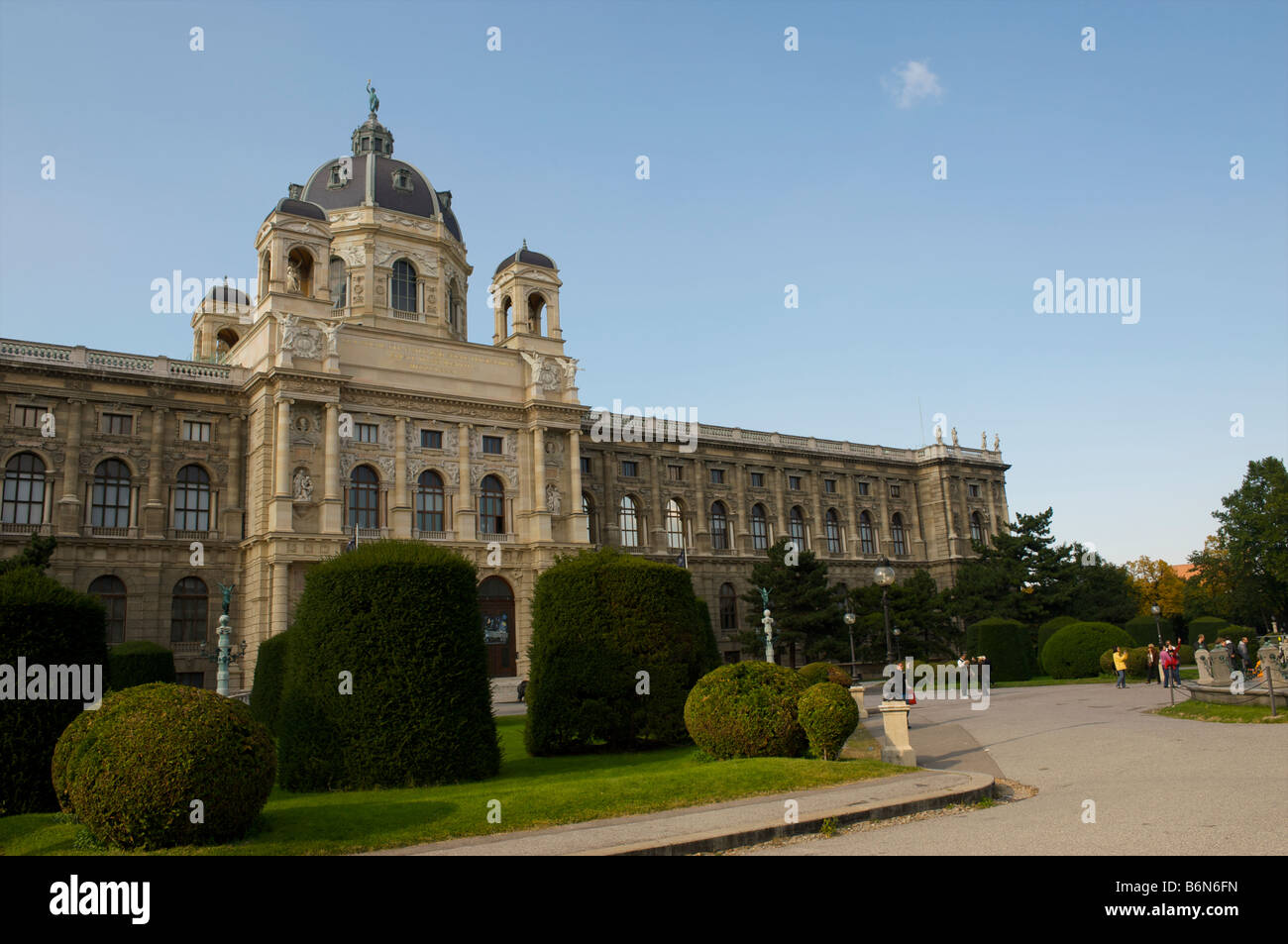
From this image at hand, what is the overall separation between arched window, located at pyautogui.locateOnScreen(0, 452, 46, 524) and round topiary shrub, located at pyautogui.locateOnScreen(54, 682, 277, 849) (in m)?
35.7

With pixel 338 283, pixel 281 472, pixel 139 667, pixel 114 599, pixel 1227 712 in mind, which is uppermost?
pixel 338 283

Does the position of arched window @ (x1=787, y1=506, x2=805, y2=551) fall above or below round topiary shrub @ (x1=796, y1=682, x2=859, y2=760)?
above

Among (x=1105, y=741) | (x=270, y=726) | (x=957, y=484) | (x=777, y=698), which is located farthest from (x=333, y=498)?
(x=957, y=484)

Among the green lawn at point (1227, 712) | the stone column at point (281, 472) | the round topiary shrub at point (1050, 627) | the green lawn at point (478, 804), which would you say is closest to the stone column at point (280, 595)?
the stone column at point (281, 472)

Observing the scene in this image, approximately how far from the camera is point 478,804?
13297 mm

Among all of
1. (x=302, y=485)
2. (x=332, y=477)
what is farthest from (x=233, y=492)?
(x=332, y=477)

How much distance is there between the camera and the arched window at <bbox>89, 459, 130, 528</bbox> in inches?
1700

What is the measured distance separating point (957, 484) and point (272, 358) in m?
52.6

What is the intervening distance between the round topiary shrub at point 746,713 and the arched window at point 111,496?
35.4m

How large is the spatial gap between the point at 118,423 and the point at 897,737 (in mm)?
40467

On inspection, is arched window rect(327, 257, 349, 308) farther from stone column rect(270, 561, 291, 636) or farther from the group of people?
the group of people

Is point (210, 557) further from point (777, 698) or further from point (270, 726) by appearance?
point (777, 698)

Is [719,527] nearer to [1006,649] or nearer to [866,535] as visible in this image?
[866,535]

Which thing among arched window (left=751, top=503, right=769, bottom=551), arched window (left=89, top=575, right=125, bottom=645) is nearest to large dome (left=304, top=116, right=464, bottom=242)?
arched window (left=89, top=575, right=125, bottom=645)
